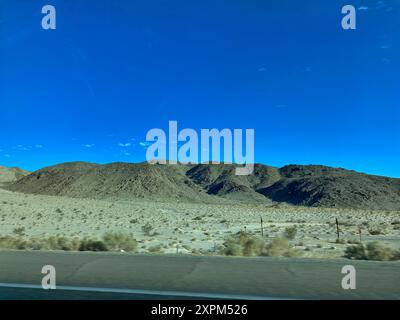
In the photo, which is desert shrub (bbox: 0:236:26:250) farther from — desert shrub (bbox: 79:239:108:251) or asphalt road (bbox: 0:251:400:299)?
asphalt road (bbox: 0:251:400:299)

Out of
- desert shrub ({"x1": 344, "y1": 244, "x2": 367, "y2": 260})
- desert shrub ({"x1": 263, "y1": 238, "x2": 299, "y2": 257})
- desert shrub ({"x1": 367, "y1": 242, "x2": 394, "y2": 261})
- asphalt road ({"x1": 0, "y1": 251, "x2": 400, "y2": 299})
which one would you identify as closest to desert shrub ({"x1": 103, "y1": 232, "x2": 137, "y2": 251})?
asphalt road ({"x1": 0, "y1": 251, "x2": 400, "y2": 299})

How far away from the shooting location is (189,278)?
985 cm

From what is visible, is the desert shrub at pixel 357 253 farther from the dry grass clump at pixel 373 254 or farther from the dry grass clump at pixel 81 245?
the dry grass clump at pixel 81 245

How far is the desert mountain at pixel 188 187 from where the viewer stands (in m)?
110

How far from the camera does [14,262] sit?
12297 mm

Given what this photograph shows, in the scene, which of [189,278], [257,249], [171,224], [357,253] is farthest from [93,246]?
[171,224]

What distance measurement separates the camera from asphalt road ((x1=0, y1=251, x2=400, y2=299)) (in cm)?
834

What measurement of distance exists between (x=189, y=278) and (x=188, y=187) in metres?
118

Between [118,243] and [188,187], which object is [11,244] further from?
[188,187]

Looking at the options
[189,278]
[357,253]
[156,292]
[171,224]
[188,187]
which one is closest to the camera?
[156,292]

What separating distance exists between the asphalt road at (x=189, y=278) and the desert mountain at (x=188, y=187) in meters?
93.8

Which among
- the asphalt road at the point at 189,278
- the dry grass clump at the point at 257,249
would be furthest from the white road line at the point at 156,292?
the dry grass clump at the point at 257,249
